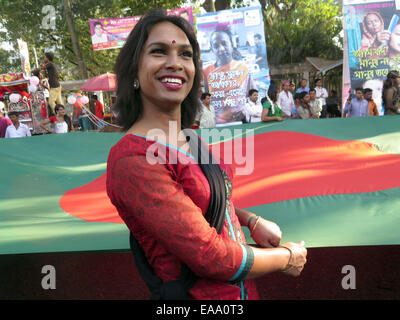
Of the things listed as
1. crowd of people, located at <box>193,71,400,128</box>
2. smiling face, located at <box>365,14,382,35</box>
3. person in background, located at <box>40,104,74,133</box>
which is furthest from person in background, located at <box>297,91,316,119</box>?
person in background, located at <box>40,104,74,133</box>

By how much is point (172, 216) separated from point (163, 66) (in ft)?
1.55

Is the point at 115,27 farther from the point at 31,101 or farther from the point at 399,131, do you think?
the point at 399,131

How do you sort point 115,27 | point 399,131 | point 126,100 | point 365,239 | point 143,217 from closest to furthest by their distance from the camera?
1. point 143,217
2. point 126,100
3. point 365,239
4. point 399,131
5. point 115,27

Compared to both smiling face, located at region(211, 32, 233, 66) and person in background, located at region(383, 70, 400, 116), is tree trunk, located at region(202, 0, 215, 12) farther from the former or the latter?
person in background, located at region(383, 70, 400, 116)

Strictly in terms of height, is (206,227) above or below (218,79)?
below

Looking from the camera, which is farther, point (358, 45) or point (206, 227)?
point (358, 45)

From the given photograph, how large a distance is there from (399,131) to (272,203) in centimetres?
196

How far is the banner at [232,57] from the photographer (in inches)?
357

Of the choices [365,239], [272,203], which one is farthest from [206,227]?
[272,203]

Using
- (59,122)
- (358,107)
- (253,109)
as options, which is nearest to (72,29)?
(59,122)

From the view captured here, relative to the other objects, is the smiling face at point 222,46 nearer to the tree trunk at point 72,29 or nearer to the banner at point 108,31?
the banner at point 108,31

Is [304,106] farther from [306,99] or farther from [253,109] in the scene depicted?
[253,109]

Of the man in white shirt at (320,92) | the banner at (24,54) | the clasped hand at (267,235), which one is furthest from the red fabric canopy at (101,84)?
the clasped hand at (267,235)

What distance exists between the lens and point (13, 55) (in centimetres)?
2823
